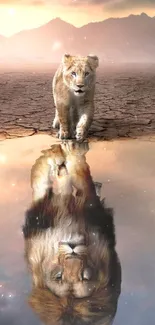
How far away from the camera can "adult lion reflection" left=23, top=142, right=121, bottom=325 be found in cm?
169

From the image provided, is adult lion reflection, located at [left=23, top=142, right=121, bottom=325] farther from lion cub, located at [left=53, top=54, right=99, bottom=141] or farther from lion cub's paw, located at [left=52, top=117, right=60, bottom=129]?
lion cub's paw, located at [left=52, top=117, right=60, bottom=129]

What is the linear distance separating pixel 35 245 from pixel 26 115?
319cm

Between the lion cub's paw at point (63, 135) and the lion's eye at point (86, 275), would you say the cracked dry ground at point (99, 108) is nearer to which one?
the lion cub's paw at point (63, 135)

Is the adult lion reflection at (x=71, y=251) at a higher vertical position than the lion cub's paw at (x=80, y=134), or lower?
lower

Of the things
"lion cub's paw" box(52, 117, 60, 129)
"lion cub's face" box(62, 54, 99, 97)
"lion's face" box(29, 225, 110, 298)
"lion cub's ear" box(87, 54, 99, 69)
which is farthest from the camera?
"lion cub's paw" box(52, 117, 60, 129)

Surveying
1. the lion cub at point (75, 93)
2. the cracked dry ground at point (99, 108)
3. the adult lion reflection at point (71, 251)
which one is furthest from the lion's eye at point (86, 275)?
the cracked dry ground at point (99, 108)

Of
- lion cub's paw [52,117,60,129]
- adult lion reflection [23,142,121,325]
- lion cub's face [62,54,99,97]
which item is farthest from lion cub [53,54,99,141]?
adult lion reflection [23,142,121,325]

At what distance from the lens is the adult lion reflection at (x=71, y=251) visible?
5.54 feet

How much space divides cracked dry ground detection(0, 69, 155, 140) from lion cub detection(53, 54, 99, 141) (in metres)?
0.23

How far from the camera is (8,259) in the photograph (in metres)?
2.01

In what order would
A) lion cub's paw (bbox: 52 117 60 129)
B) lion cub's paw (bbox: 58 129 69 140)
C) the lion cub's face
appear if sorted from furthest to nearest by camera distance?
lion cub's paw (bbox: 52 117 60 129)
lion cub's paw (bbox: 58 129 69 140)
the lion cub's face

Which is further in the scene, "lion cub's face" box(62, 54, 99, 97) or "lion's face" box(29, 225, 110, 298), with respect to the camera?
"lion cub's face" box(62, 54, 99, 97)

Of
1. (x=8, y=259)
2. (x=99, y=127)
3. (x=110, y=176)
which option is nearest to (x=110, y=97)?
(x=99, y=127)

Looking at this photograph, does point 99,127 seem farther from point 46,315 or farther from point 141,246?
point 46,315
